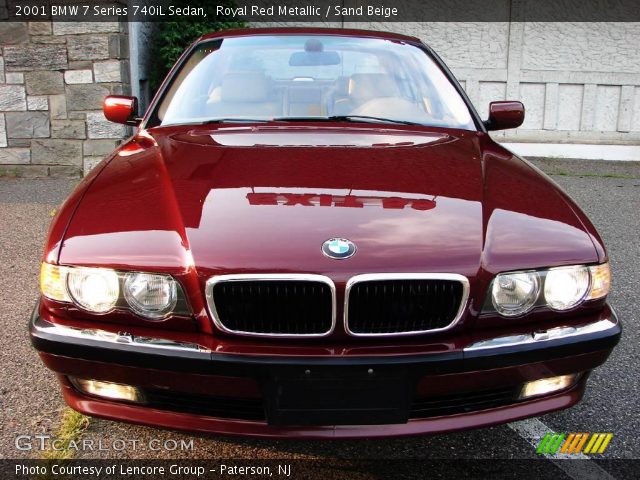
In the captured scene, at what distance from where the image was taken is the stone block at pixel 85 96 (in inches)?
267

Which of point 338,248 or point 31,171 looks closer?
point 338,248

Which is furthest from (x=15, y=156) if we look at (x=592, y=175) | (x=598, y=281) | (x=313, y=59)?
(x=592, y=175)

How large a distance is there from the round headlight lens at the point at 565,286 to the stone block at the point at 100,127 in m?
5.86

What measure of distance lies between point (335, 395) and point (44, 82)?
6241 mm

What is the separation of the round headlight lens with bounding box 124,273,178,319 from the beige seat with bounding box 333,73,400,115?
1.41m

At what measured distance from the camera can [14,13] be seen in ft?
22.0

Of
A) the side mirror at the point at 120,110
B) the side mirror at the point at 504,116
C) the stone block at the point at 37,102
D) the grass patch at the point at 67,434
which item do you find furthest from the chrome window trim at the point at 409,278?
the stone block at the point at 37,102

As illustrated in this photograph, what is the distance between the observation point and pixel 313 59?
3.25 m

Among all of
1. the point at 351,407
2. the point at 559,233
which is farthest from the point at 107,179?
the point at 559,233

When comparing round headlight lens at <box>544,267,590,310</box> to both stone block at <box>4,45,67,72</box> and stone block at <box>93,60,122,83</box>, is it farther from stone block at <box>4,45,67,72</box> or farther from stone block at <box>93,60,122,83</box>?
stone block at <box>4,45,67,72</box>

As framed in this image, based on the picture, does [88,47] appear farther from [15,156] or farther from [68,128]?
[15,156]

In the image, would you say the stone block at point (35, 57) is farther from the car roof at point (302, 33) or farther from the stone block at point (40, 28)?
the car roof at point (302, 33)

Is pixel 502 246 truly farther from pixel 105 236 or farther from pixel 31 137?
A: pixel 31 137

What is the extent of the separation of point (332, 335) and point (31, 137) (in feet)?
20.6
